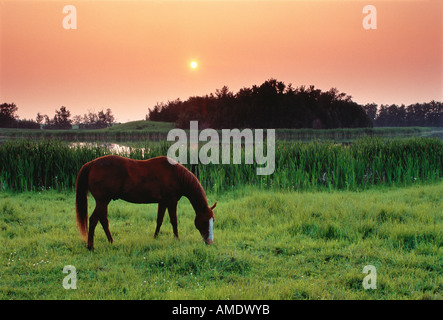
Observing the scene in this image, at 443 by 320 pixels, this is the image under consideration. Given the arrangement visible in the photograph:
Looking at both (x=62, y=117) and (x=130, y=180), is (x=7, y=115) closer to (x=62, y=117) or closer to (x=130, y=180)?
(x=62, y=117)

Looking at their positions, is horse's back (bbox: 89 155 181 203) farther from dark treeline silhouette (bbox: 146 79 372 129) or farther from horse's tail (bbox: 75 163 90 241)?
dark treeline silhouette (bbox: 146 79 372 129)

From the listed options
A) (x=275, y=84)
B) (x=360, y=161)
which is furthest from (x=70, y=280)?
(x=275, y=84)

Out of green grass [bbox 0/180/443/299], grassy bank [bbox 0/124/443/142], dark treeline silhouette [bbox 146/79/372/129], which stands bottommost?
green grass [bbox 0/180/443/299]

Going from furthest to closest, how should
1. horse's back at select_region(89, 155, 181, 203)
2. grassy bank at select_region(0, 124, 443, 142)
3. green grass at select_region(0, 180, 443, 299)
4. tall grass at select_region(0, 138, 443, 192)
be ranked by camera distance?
grassy bank at select_region(0, 124, 443, 142)
tall grass at select_region(0, 138, 443, 192)
horse's back at select_region(89, 155, 181, 203)
green grass at select_region(0, 180, 443, 299)

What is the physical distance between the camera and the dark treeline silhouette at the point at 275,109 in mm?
48250

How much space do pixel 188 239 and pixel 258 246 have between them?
1149 millimetres

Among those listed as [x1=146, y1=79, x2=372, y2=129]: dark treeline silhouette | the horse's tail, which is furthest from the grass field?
the horse's tail

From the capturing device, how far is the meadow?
4.50 m

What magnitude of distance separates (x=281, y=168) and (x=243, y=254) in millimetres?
7096

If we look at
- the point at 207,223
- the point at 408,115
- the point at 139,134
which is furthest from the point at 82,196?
the point at 408,115

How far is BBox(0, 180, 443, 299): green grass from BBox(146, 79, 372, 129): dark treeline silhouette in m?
40.2

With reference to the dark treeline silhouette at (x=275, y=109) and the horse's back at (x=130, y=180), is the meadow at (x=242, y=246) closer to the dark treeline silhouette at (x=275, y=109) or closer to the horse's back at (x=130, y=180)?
the horse's back at (x=130, y=180)
